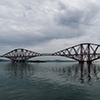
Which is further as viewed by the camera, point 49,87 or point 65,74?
point 65,74

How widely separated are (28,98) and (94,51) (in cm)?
11077

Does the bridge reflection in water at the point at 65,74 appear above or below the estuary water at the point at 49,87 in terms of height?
below

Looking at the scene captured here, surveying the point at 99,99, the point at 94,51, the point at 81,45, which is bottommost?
the point at 99,99

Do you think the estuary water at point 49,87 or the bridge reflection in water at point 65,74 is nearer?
the estuary water at point 49,87

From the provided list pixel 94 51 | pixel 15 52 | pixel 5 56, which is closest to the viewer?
pixel 94 51

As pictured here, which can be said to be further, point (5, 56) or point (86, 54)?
point (5, 56)

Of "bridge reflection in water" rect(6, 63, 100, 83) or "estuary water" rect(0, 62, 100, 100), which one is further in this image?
"bridge reflection in water" rect(6, 63, 100, 83)

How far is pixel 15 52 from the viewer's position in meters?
176

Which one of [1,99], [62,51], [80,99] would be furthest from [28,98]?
[62,51]

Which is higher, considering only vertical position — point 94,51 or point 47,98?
point 94,51

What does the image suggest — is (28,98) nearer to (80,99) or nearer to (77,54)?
(80,99)

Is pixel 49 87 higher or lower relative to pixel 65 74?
higher

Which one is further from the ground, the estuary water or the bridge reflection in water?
the estuary water

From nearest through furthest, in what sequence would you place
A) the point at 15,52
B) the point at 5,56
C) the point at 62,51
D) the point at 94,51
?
the point at 94,51, the point at 62,51, the point at 15,52, the point at 5,56
